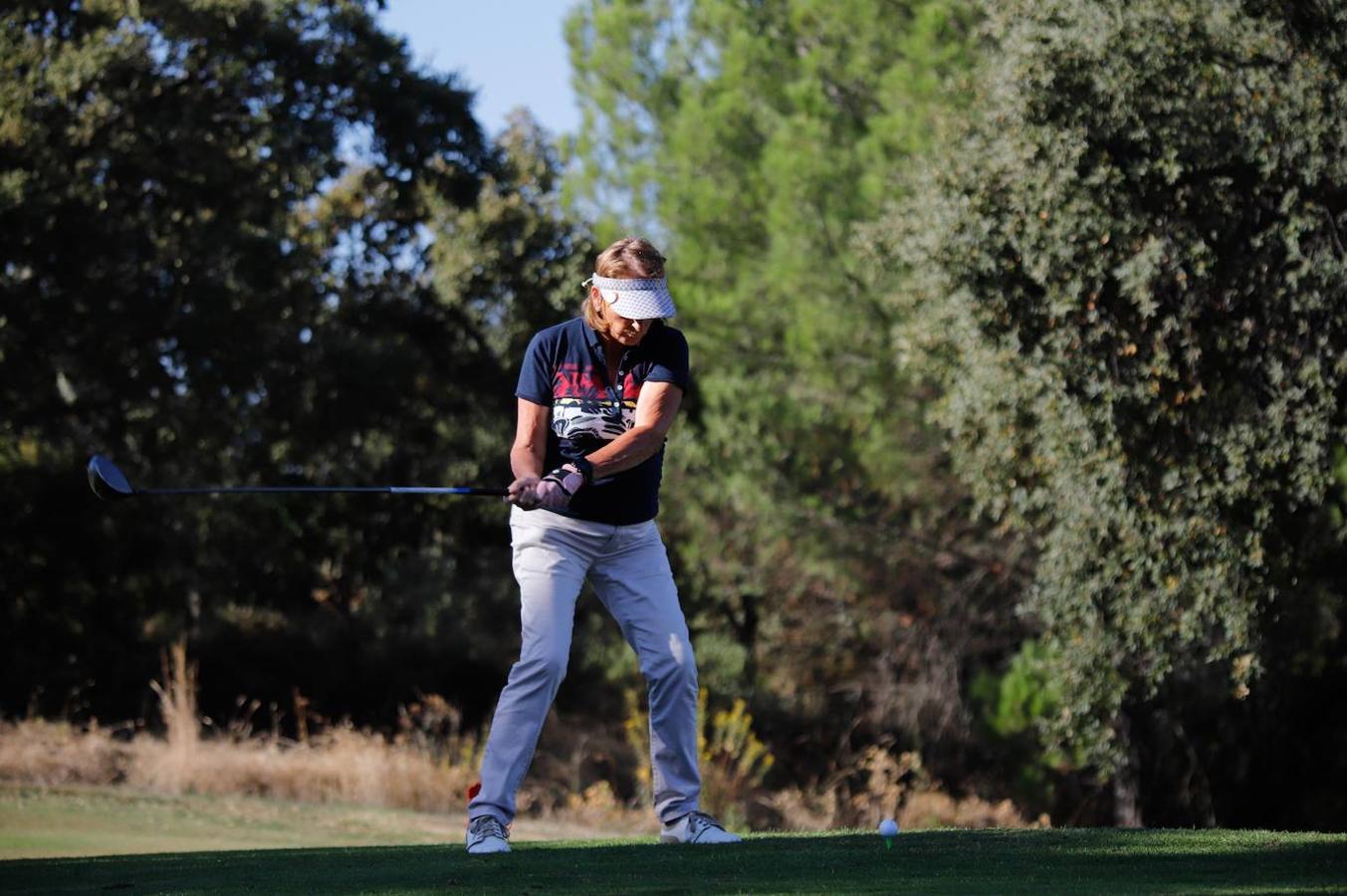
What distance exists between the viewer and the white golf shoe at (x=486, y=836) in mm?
5438

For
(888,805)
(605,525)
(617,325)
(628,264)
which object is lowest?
(888,805)

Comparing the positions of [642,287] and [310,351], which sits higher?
[310,351]

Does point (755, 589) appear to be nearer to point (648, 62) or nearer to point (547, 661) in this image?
point (648, 62)

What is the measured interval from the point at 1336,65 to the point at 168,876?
826cm

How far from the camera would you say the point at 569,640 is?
18.4 ft

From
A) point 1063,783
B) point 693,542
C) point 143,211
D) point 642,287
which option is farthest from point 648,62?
point 642,287

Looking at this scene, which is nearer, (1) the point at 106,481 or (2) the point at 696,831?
(2) the point at 696,831

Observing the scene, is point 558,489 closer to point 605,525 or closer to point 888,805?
point 605,525

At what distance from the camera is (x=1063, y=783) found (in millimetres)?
23484

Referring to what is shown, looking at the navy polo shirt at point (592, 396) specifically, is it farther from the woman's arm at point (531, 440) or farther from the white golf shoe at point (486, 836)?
the white golf shoe at point (486, 836)

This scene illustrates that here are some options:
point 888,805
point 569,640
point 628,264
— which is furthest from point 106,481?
point 888,805

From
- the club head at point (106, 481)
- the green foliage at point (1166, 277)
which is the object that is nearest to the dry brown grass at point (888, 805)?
the green foliage at point (1166, 277)

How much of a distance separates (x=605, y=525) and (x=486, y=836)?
42.4 inches

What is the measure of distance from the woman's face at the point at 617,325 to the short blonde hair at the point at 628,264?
0.07ft
